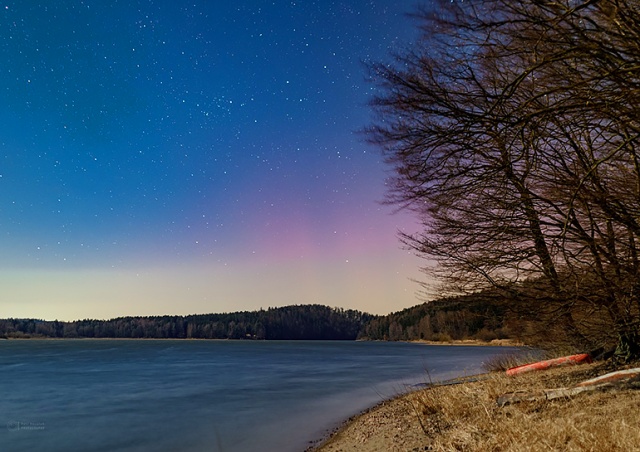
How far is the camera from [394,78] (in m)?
5.97

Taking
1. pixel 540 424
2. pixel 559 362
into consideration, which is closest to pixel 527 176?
pixel 540 424

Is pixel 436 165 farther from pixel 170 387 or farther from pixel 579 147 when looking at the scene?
pixel 170 387

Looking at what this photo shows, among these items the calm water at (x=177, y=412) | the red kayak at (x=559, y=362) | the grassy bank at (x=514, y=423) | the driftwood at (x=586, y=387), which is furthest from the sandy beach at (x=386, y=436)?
the red kayak at (x=559, y=362)

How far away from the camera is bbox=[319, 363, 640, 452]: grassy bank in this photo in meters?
5.00

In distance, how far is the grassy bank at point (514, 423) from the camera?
5.00m

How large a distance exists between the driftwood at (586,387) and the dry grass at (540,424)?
0.77ft


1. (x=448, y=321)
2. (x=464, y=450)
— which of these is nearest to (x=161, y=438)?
(x=448, y=321)

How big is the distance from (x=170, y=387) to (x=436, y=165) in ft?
106

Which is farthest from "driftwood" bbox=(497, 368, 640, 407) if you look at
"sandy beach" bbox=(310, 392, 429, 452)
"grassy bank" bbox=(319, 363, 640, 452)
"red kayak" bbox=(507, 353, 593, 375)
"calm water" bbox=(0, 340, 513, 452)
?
"calm water" bbox=(0, 340, 513, 452)

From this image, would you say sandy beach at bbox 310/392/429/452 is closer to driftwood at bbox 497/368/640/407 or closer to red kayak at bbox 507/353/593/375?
driftwood at bbox 497/368/640/407

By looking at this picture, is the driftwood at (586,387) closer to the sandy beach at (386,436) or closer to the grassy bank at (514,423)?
the grassy bank at (514,423)

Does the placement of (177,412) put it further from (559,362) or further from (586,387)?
(586,387)

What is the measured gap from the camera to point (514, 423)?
Result: 20.0ft

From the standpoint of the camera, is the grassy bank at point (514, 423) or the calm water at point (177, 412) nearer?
the grassy bank at point (514, 423)
